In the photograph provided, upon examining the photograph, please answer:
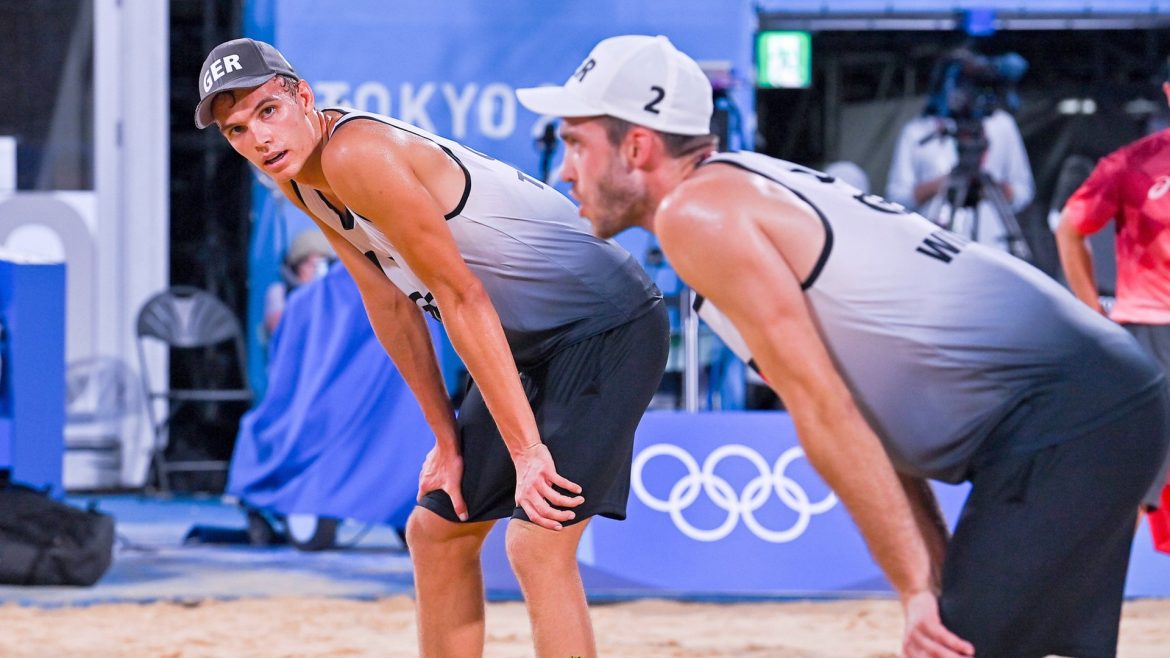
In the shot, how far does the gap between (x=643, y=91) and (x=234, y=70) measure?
3.32 feet

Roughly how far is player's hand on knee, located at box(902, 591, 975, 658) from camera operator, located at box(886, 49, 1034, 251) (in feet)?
21.0

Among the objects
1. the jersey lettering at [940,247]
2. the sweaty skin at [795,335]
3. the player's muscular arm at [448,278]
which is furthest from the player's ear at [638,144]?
the player's muscular arm at [448,278]

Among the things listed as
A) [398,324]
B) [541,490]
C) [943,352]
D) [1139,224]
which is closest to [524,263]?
[398,324]

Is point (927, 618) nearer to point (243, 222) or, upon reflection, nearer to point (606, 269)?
point (606, 269)

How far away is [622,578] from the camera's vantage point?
567cm

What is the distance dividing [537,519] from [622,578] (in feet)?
9.52

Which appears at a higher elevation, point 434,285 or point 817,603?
point 434,285

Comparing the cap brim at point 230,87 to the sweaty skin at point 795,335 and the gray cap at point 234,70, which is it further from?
the sweaty skin at point 795,335

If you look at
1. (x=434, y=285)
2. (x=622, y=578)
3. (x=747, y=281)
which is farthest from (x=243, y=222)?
(x=747, y=281)

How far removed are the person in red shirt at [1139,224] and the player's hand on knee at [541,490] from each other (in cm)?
241

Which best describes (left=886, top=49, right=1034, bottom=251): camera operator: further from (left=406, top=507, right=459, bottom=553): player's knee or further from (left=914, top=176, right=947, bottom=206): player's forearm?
(left=406, top=507, right=459, bottom=553): player's knee

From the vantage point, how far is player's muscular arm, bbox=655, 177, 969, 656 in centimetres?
217

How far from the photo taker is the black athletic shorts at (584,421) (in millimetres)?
3004

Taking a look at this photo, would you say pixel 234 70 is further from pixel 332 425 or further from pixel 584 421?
pixel 332 425
